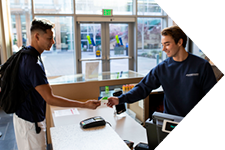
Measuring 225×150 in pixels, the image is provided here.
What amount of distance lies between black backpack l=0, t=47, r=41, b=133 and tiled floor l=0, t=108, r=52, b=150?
1.68 m

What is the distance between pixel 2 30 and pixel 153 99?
14.3 ft

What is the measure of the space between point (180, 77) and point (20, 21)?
16.9 ft

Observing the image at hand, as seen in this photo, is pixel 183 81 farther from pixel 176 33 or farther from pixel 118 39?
pixel 118 39

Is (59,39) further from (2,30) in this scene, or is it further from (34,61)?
(34,61)

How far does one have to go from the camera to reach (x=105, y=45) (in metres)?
6.50

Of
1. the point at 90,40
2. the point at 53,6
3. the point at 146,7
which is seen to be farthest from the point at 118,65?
the point at 53,6

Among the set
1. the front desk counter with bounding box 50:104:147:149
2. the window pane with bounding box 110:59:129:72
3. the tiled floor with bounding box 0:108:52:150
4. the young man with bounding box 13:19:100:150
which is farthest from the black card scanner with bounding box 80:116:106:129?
the window pane with bounding box 110:59:129:72

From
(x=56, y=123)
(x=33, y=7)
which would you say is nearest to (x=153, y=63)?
(x=33, y=7)

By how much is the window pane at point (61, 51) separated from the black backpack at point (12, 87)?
4572 millimetres

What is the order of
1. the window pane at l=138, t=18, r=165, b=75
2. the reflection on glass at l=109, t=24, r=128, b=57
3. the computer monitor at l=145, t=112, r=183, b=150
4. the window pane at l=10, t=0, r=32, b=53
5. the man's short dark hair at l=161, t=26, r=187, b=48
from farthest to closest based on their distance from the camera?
the window pane at l=138, t=18, r=165, b=75 → the reflection on glass at l=109, t=24, r=128, b=57 → the window pane at l=10, t=0, r=32, b=53 → the man's short dark hair at l=161, t=26, r=187, b=48 → the computer monitor at l=145, t=112, r=183, b=150

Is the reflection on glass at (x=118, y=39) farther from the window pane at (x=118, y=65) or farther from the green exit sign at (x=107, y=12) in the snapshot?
the green exit sign at (x=107, y=12)

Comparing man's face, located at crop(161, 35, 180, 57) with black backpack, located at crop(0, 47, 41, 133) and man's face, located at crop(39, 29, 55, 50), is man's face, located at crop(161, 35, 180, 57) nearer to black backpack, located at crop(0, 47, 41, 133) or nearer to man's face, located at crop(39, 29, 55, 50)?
man's face, located at crop(39, 29, 55, 50)

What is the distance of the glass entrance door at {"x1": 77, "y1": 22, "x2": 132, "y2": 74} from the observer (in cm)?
631

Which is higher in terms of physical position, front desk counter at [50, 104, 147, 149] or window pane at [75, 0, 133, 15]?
window pane at [75, 0, 133, 15]
